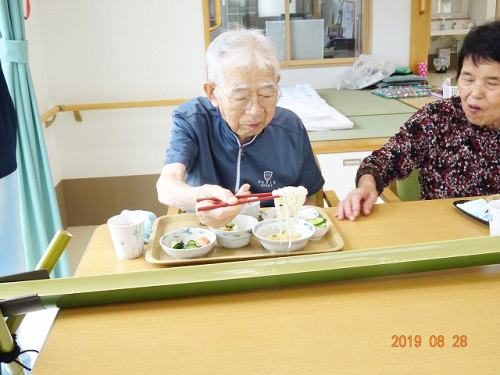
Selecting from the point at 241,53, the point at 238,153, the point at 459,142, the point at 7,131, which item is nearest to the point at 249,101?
the point at 241,53

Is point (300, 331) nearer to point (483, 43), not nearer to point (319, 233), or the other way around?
point (319, 233)

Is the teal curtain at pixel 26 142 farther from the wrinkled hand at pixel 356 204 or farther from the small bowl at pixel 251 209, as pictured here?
the wrinkled hand at pixel 356 204

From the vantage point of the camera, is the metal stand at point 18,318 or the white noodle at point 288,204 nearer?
the metal stand at point 18,318

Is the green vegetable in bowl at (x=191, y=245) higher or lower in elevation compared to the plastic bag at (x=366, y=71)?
lower

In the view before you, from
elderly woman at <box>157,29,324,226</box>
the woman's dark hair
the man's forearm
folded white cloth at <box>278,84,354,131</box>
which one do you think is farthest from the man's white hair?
folded white cloth at <box>278,84,354,131</box>

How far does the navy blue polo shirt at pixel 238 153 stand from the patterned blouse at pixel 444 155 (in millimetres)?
236

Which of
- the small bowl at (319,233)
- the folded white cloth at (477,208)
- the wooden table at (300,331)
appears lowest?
the wooden table at (300,331)

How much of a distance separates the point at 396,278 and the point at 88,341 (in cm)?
63

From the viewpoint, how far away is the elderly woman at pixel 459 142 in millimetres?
1642

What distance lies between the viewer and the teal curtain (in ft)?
7.86

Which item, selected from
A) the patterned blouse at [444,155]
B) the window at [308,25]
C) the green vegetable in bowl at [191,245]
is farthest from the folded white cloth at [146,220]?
the window at [308,25]

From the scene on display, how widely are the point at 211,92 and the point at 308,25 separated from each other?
2989 millimetres

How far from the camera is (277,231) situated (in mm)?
1378

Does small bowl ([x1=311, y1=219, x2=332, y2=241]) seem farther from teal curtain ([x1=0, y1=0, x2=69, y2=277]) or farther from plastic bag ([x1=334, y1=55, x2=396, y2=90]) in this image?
plastic bag ([x1=334, y1=55, x2=396, y2=90])
